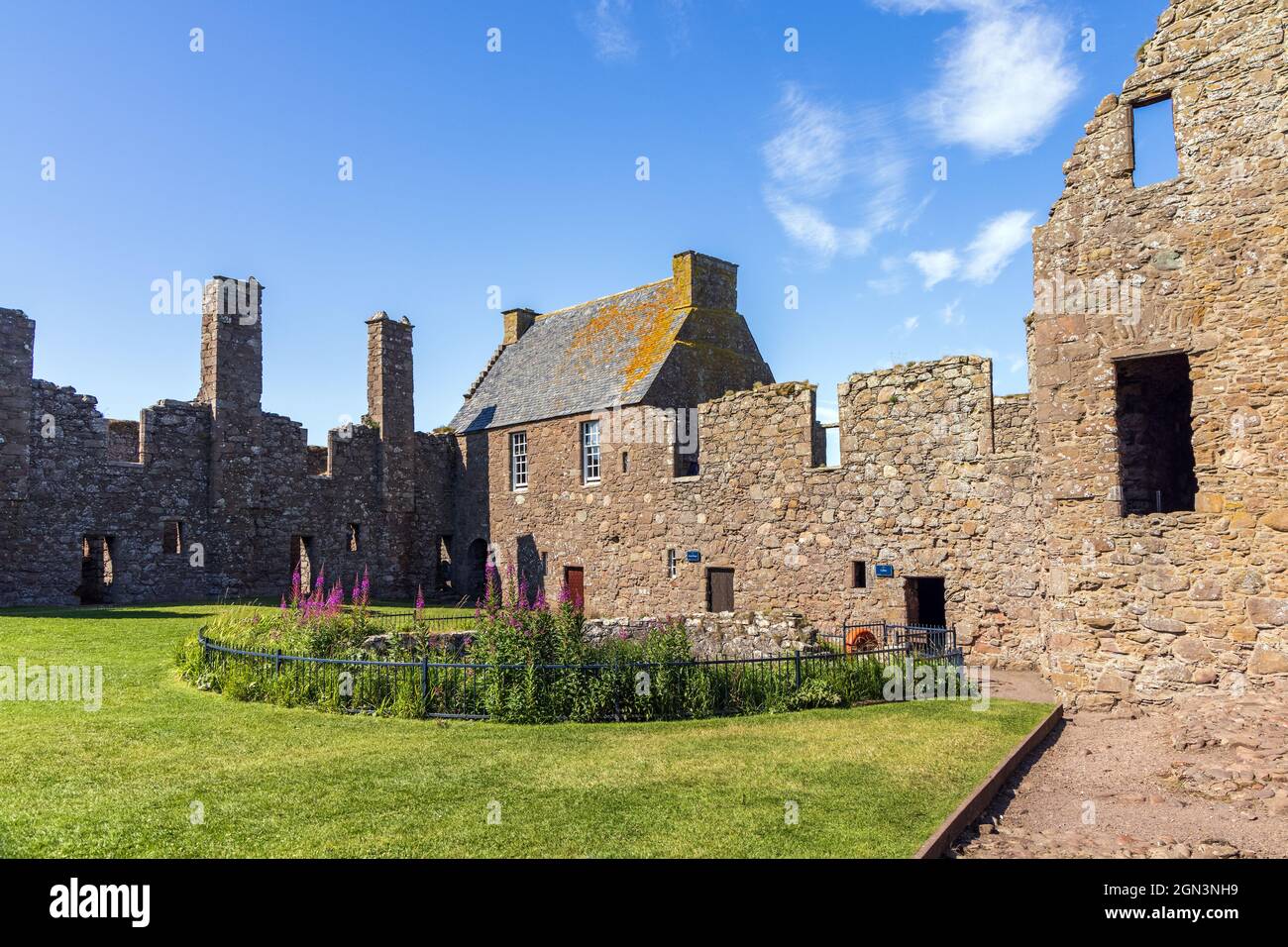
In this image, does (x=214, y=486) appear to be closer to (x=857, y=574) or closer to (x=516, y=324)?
(x=516, y=324)

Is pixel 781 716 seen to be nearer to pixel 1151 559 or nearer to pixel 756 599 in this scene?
pixel 1151 559

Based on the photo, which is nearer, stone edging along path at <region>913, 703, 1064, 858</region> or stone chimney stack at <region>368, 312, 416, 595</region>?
stone edging along path at <region>913, 703, 1064, 858</region>

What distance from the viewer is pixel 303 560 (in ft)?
92.9

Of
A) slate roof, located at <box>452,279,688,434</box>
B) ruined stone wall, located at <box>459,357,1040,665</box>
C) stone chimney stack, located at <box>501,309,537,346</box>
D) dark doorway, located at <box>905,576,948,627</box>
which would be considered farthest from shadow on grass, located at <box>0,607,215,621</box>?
stone chimney stack, located at <box>501,309,537,346</box>

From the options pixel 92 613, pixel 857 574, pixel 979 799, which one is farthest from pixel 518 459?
pixel 979 799

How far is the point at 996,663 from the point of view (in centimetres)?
1719

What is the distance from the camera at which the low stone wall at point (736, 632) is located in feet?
48.7

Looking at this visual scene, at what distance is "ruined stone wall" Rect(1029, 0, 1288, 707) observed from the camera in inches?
440

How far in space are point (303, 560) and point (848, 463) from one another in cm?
1776

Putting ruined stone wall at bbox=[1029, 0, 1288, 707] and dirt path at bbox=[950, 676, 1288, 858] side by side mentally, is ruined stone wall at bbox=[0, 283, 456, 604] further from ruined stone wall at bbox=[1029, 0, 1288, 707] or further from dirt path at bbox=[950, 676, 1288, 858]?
dirt path at bbox=[950, 676, 1288, 858]

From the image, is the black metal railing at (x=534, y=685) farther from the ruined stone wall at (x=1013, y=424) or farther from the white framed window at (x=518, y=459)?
the white framed window at (x=518, y=459)

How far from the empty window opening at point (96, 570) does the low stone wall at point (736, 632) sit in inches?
608

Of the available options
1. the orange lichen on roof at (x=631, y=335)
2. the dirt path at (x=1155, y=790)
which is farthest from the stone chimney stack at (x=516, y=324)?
the dirt path at (x=1155, y=790)

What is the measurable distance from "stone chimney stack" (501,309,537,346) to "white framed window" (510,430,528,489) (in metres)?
6.54
